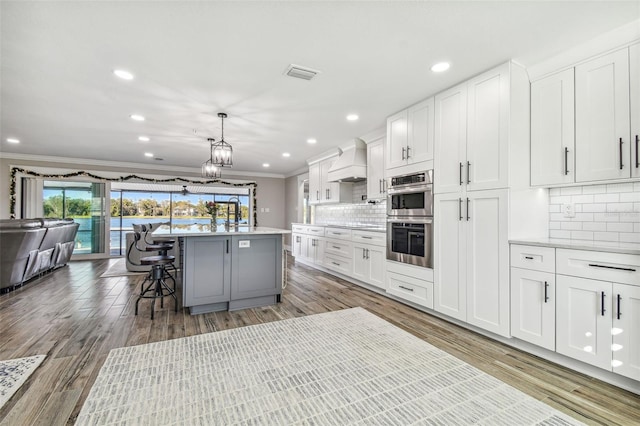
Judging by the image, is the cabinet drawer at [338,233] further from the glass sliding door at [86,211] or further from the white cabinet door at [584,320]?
the glass sliding door at [86,211]

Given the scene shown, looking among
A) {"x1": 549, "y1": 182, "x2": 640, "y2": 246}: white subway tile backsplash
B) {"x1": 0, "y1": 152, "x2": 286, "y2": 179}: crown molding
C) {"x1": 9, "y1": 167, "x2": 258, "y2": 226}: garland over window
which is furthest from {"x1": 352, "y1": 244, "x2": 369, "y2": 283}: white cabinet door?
{"x1": 0, "y1": 152, "x2": 286, "y2": 179}: crown molding

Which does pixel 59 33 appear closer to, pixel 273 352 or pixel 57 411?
pixel 57 411

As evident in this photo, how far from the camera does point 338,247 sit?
16.9ft

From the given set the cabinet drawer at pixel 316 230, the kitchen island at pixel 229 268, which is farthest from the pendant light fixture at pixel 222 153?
the cabinet drawer at pixel 316 230

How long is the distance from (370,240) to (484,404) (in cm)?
272

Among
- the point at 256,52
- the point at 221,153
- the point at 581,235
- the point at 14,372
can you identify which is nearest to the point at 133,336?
the point at 14,372

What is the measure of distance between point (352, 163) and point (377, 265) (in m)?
1.82

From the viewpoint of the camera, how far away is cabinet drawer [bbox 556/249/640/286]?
1830mm

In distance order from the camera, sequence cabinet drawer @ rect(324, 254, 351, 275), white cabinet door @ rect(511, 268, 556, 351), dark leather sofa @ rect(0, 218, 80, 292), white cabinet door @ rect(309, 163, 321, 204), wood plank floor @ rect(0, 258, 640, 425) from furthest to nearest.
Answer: white cabinet door @ rect(309, 163, 321, 204), cabinet drawer @ rect(324, 254, 351, 275), dark leather sofa @ rect(0, 218, 80, 292), white cabinet door @ rect(511, 268, 556, 351), wood plank floor @ rect(0, 258, 640, 425)

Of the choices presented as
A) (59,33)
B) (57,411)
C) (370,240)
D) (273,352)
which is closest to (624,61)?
(370,240)

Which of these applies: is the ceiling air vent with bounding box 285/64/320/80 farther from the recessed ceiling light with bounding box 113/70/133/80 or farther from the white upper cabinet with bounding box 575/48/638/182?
the white upper cabinet with bounding box 575/48/638/182

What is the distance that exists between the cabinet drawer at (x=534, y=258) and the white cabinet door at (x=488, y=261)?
0.07 meters

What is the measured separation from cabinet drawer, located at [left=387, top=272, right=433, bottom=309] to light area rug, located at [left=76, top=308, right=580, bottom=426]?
77 centimetres

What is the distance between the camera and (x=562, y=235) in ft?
8.59
